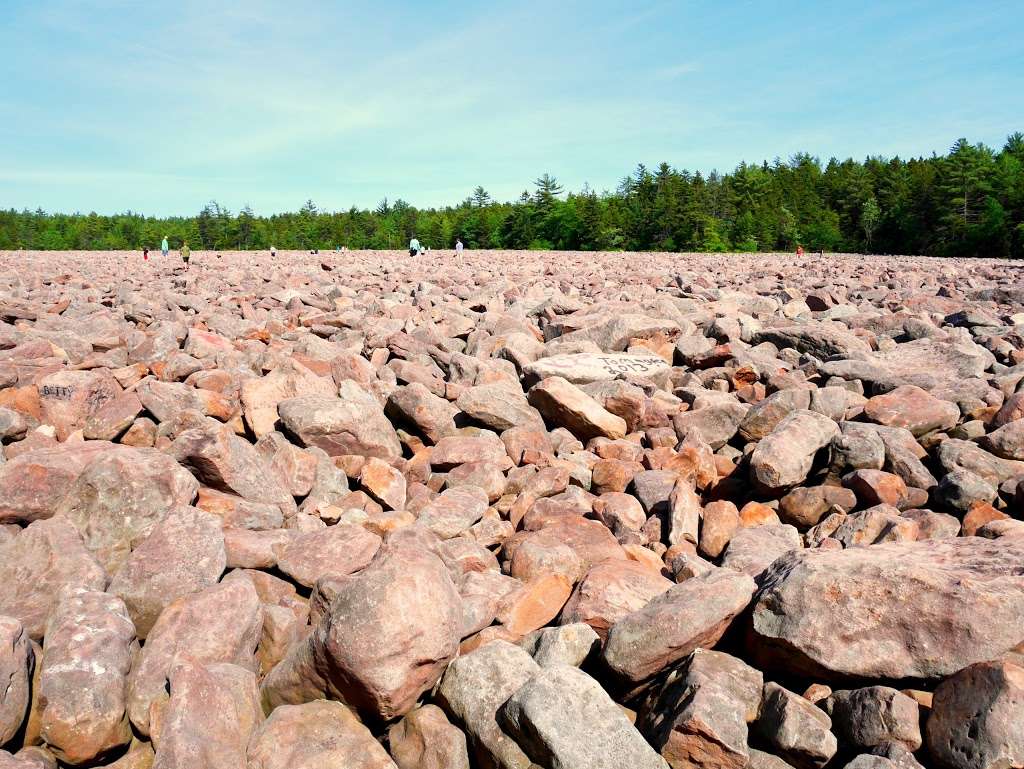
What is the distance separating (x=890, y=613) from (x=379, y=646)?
1.74m

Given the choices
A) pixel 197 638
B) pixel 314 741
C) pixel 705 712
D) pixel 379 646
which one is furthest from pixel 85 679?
pixel 705 712

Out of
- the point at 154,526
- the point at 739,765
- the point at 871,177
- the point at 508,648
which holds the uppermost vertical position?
the point at 871,177

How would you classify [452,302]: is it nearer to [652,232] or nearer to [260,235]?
[652,232]

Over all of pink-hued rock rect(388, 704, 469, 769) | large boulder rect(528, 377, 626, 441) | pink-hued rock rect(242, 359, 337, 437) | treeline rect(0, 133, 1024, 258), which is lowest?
pink-hued rock rect(388, 704, 469, 769)

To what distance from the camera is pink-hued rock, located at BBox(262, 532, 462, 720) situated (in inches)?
93.5

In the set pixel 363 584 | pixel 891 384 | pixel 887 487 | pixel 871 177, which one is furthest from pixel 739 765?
pixel 871 177

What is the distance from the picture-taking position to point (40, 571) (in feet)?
9.46

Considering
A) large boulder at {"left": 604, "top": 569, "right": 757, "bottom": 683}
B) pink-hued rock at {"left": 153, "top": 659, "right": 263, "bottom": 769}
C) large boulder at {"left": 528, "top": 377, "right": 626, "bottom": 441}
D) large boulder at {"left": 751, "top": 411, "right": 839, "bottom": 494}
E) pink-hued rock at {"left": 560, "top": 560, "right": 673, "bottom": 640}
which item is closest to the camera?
pink-hued rock at {"left": 153, "top": 659, "right": 263, "bottom": 769}

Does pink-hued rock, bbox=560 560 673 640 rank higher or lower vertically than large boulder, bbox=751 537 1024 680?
lower

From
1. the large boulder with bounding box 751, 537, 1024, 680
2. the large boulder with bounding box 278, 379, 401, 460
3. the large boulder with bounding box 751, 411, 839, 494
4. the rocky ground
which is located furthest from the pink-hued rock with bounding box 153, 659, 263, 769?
the large boulder with bounding box 751, 411, 839, 494

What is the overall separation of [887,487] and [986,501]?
488mm

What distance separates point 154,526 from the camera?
326cm

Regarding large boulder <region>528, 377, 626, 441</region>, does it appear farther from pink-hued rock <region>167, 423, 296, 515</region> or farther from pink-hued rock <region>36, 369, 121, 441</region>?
pink-hued rock <region>36, 369, 121, 441</region>

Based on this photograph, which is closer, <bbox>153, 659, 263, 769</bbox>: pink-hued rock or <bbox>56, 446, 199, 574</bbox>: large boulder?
<bbox>153, 659, 263, 769</bbox>: pink-hued rock
